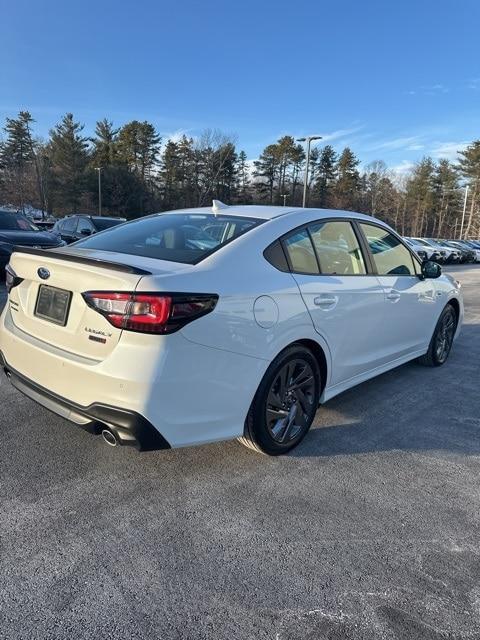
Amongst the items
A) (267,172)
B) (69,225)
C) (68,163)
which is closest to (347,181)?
(267,172)

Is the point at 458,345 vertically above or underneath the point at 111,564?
above

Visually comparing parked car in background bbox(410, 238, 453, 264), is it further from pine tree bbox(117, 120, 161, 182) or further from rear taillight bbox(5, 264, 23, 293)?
pine tree bbox(117, 120, 161, 182)

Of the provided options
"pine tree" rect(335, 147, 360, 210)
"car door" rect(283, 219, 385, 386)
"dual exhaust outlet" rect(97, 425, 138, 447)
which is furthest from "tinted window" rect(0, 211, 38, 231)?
"pine tree" rect(335, 147, 360, 210)

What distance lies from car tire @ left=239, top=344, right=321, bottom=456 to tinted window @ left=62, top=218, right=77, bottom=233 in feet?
38.6

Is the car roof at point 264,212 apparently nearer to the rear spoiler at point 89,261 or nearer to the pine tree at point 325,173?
the rear spoiler at point 89,261

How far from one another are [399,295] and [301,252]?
1.39 meters

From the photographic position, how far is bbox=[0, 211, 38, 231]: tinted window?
10508mm

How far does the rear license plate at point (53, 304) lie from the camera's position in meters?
2.51

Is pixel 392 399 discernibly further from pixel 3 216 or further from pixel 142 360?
pixel 3 216

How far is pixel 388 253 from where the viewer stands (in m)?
4.10

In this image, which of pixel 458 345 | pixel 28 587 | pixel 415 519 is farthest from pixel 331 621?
pixel 458 345

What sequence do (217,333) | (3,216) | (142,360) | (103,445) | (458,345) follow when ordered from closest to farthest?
(142,360) < (217,333) < (103,445) < (458,345) < (3,216)

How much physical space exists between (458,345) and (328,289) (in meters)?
4.09

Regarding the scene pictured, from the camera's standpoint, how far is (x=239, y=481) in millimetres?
2752
